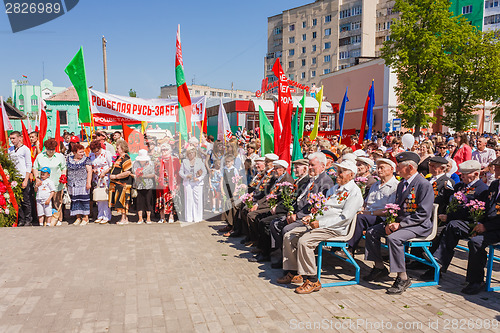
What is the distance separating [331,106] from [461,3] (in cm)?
3344

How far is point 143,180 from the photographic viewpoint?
880cm

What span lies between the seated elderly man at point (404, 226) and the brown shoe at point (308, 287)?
Answer: 0.90 metres

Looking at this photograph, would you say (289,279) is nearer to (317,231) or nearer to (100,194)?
(317,231)

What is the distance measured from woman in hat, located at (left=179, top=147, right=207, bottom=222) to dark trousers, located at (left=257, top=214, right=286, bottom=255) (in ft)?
9.62

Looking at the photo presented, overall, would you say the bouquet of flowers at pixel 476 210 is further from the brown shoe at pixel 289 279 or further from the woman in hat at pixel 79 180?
the woman in hat at pixel 79 180

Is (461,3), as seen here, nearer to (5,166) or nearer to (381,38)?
(381,38)

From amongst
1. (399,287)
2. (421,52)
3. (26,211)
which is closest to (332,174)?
(399,287)

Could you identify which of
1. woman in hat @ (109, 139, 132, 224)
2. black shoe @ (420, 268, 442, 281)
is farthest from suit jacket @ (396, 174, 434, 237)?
woman in hat @ (109, 139, 132, 224)

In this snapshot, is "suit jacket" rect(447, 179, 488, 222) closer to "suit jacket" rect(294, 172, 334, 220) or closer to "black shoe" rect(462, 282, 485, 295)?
"black shoe" rect(462, 282, 485, 295)

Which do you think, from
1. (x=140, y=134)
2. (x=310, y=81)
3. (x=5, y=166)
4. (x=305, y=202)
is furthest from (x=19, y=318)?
(x=310, y=81)

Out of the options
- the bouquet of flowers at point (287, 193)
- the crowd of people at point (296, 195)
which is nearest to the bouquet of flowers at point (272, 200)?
the crowd of people at point (296, 195)

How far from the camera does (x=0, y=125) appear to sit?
877 cm

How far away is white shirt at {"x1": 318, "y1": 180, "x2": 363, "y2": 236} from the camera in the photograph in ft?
17.3

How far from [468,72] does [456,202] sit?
87.0 ft
